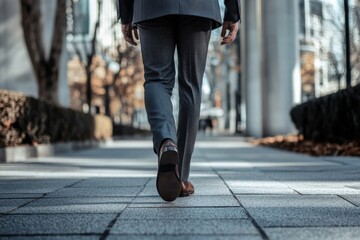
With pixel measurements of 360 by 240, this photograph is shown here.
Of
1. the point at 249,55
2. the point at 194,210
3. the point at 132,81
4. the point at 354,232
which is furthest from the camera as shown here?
the point at 132,81

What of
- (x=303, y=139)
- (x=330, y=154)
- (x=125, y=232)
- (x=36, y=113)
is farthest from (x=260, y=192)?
(x=303, y=139)

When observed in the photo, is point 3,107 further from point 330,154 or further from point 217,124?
point 217,124

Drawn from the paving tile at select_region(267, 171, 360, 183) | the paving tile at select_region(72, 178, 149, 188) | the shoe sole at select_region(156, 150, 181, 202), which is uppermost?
the shoe sole at select_region(156, 150, 181, 202)

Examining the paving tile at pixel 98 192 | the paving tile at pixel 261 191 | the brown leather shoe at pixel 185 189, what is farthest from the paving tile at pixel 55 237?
the paving tile at pixel 261 191

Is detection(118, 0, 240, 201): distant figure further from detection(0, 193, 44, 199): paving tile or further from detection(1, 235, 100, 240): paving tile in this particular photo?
detection(0, 193, 44, 199): paving tile

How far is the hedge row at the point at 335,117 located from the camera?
9258mm

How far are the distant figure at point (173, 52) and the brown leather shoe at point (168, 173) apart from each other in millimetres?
37

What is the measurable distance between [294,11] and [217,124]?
178 ft

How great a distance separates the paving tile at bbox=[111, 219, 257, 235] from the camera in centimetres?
269

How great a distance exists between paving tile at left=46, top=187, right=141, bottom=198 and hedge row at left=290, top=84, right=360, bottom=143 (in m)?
5.43

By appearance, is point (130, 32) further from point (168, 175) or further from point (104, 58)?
point (104, 58)

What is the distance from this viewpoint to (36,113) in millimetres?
10688

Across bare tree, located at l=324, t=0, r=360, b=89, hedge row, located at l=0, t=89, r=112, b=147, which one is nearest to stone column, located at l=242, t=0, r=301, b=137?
bare tree, located at l=324, t=0, r=360, b=89

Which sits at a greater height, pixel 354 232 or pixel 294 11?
pixel 294 11
